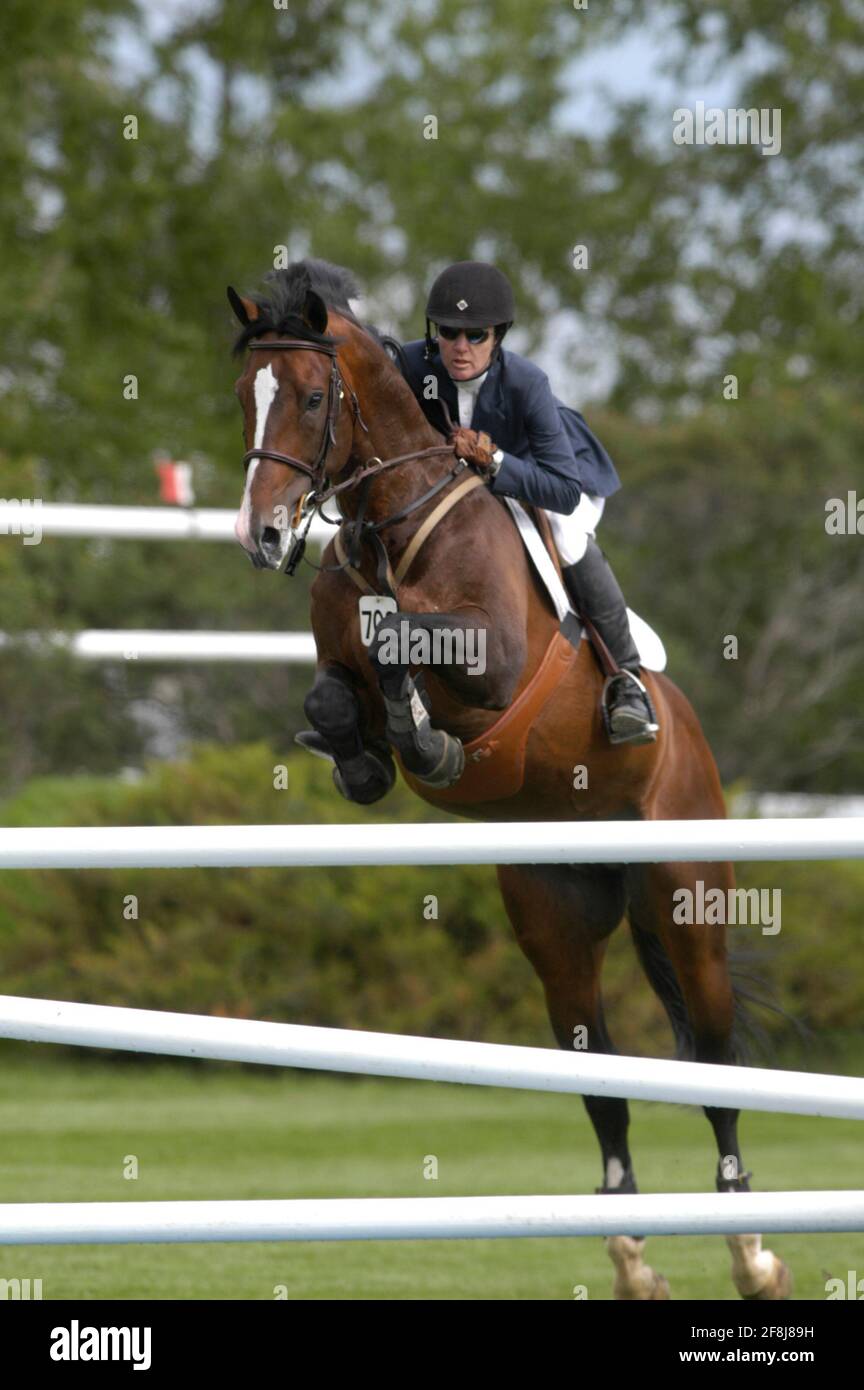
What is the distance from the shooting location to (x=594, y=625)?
4484 millimetres

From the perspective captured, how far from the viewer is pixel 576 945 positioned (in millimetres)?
4781

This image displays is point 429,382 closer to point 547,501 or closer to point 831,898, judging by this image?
point 547,501

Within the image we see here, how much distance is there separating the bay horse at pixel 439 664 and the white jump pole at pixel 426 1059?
1.10 meters

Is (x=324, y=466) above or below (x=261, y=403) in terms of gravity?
below

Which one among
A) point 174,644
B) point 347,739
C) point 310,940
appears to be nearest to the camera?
point 347,739

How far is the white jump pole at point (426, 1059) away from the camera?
9.51 ft

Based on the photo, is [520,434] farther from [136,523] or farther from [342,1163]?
[136,523]

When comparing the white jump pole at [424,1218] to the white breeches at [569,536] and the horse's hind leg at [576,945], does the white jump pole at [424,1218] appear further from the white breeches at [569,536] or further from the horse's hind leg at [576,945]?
the white breeches at [569,536]

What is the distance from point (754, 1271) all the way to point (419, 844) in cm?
199

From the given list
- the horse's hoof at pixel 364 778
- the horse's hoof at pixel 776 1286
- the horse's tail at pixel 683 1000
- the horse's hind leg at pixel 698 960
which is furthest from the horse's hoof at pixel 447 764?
the horse's hoof at pixel 776 1286

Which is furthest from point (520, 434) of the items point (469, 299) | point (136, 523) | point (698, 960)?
point (136, 523)

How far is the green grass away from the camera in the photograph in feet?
15.0

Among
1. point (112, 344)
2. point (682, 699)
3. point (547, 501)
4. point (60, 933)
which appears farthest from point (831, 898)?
point (112, 344)

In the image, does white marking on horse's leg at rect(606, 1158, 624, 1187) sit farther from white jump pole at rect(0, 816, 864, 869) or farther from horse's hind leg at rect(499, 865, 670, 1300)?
white jump pole at rect(0, 816, 864, 869)
